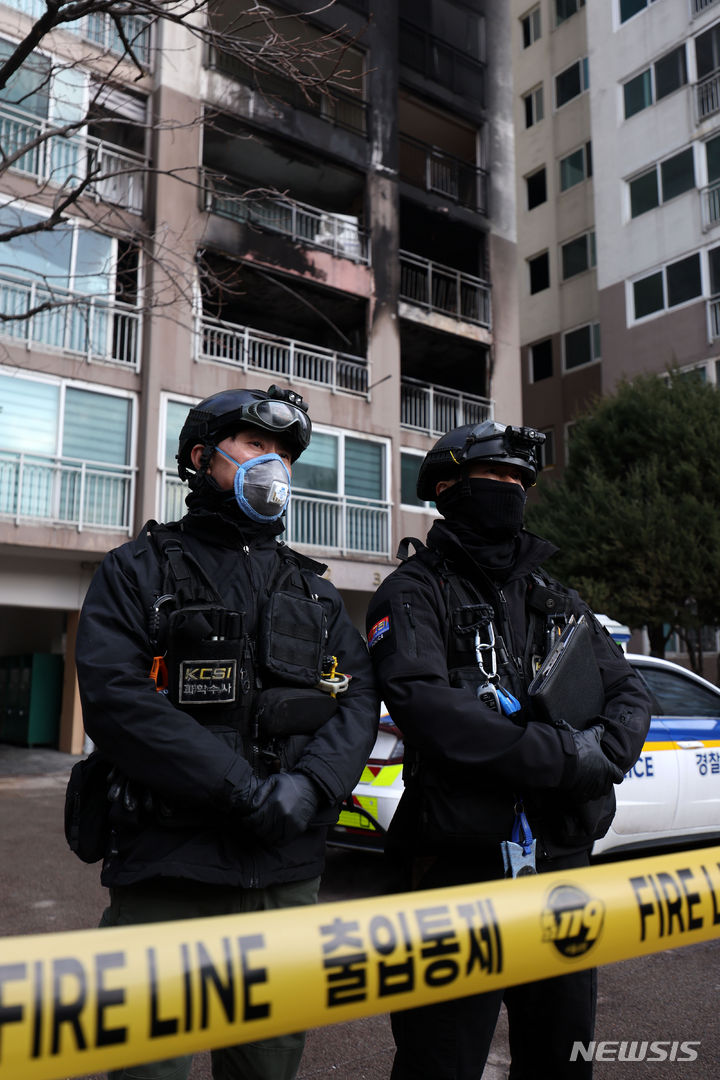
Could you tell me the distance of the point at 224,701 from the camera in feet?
6.70

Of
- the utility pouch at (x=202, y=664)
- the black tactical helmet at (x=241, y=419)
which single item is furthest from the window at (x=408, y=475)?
the utility pouch at (x=202, y=664)

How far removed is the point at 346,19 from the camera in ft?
56.7

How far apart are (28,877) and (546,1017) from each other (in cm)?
480

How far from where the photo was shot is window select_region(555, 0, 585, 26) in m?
24.4

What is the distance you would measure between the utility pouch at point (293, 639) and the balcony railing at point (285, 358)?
42.8 feet

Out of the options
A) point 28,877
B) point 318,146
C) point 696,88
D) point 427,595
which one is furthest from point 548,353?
point 427,595

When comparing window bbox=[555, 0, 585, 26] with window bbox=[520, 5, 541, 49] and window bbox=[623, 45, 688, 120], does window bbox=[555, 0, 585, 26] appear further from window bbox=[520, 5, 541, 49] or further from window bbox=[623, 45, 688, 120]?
window bbox=[623, 45, 688, 120]

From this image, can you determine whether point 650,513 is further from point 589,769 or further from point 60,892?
point 589,769

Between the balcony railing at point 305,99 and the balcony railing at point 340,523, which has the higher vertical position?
the balcony railing at point 305,99

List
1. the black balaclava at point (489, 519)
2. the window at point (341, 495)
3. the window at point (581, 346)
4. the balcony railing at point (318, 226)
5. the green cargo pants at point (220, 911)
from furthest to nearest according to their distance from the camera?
1. the window at point (581, 346)
2. the balcony railing at point (318, 226)
3. the window at point (341, 495)
4. the black balaclava at point (489, 519)
5. the green cargo pants at point (220, 911)

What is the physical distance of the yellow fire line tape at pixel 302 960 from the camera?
1.05 m

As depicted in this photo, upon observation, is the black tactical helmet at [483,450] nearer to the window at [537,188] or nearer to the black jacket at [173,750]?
the black jacket at [173,750]

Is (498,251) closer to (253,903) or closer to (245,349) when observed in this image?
(245,349)

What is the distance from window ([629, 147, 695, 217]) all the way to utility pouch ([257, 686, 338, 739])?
2092 centimetres
